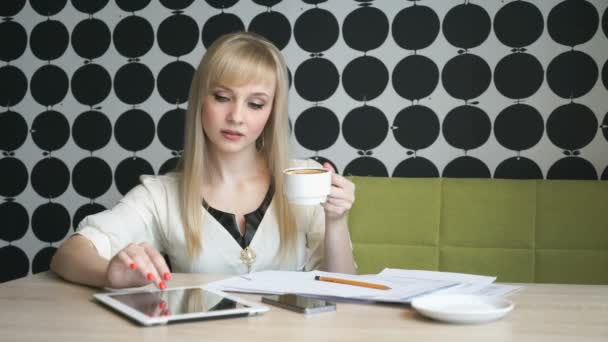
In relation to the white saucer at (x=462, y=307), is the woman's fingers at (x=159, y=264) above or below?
above

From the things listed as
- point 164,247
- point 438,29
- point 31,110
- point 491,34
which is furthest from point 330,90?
point 31,110

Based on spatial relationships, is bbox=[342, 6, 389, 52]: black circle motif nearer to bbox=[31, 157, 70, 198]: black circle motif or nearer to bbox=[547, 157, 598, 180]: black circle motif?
bbox=[547, 157, 598, 180]: black circle motif

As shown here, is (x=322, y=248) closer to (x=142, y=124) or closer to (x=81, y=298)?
(x=81, y=298)

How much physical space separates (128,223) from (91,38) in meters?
1.44

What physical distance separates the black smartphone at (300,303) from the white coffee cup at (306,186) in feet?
0.89

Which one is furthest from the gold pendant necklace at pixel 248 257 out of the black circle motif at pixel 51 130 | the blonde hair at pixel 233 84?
the black circle motif at pixel 51 130

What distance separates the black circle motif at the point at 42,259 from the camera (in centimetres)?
292

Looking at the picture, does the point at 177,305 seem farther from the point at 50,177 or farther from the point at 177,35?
the point at 50,177

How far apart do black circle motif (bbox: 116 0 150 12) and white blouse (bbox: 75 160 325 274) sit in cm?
118

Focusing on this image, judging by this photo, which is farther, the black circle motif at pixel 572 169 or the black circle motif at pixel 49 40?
the black circle motif at pixel 49 40

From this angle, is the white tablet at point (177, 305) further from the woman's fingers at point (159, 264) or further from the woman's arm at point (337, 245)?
the woman's arm at point (337, 245)

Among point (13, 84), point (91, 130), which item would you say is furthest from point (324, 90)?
point (13, 84)

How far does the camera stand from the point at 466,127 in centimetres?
253

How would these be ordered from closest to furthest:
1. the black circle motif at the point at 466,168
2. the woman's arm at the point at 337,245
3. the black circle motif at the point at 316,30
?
the woman's arm at the point at 337,245
the black circle motif at the point at 466,168
the black circle motif at the point at 316,30
